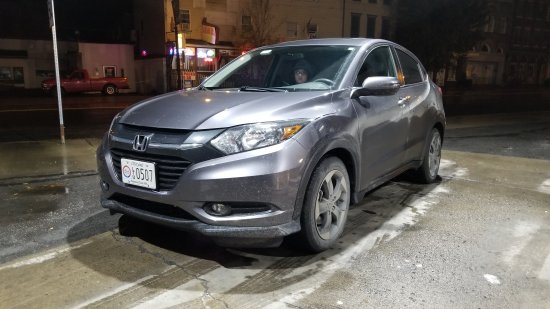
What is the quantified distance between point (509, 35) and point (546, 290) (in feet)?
176

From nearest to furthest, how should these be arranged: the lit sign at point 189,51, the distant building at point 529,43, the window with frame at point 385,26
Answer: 1. the lit sign at point 189,51
2. the window with frame at point 385,26
3. the distant building at point 529,43

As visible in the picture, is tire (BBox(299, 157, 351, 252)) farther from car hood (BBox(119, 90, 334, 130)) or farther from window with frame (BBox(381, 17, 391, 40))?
window with frame (BBox(381, 17, 391, 40))

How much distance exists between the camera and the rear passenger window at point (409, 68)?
16.3ft

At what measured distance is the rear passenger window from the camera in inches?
195

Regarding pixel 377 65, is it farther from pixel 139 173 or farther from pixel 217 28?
pixel 217 28

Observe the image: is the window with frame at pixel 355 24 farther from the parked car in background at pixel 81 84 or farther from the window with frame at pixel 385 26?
the parked car in background at pixel 81 84

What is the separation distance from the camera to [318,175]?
333 centimetres

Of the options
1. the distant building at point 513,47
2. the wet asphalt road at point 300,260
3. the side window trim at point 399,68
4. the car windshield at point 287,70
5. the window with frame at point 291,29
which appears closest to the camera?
the wet asphalt road at point 300,260

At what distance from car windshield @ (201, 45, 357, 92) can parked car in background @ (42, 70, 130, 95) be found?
26778 millimetres

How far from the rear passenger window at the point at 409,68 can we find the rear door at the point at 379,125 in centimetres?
28

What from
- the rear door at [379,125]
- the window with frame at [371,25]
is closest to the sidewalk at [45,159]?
the rear door at [379,125]

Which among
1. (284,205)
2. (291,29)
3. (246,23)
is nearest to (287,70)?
(284,205)

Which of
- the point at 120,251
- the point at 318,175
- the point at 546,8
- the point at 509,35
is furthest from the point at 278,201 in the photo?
the point at 546,8

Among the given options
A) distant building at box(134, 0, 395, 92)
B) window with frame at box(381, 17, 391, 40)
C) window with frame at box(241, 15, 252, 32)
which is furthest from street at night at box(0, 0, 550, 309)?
window with frame at box(381, 17, 391, 40)
